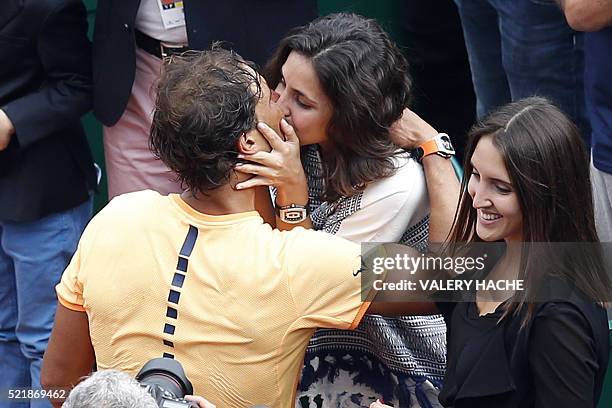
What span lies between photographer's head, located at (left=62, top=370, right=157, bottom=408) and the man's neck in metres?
0.58

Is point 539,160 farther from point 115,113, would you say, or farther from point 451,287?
point 115,113

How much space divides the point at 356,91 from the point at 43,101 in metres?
1.03

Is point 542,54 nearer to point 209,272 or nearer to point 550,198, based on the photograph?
point 550,198

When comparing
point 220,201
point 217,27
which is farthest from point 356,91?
point 217,27

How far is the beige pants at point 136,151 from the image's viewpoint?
3.16 meters

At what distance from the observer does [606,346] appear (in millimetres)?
1877

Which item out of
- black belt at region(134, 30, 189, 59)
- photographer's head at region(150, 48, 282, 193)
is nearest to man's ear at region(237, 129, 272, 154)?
photographer's head at region(150, 48, 282, 193)

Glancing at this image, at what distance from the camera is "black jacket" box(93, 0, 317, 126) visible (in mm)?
2914

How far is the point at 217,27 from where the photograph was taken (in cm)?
293

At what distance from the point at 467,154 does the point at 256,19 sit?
39.9 inches

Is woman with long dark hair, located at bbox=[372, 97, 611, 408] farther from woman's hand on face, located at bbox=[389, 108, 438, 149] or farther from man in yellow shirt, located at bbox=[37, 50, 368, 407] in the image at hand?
woman's hand on face, located at bbox=[389, 108, 438, 149]

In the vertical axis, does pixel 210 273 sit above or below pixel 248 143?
below

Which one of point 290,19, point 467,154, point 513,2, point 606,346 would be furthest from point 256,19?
point 606,346

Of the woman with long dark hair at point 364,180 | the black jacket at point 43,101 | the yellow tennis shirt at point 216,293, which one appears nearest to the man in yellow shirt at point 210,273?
the yellow tennis shirt at point 216,293
